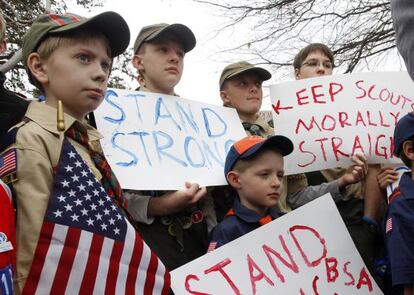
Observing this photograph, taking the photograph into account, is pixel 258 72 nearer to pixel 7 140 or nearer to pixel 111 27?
pixel 111 27

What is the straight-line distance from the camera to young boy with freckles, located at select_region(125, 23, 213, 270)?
1965 millimetres

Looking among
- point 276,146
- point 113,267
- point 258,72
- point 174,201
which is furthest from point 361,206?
point 113,267

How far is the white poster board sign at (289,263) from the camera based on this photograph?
A: 1.83 metres

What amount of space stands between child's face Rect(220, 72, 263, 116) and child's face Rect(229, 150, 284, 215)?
18.9 inches

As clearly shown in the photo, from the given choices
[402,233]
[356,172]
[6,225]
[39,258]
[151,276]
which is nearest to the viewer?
[6,225]

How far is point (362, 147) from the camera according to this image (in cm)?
242

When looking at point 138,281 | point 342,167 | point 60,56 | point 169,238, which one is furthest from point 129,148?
point 342,167

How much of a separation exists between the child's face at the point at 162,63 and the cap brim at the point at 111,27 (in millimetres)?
463

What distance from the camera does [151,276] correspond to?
1.45 m

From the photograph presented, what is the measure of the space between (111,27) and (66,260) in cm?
84

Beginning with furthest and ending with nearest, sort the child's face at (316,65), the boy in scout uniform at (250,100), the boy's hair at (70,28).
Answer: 1. the child's face at (316,65)
2. the boy in scout uniform at (250,100)
3. the boy's hair at (70,28)

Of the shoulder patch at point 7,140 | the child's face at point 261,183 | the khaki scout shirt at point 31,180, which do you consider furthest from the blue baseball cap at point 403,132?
the shoulder patch at point 7,140

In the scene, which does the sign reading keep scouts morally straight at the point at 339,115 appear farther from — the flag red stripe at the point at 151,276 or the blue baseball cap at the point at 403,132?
the flag red stripe at the point at 151,276

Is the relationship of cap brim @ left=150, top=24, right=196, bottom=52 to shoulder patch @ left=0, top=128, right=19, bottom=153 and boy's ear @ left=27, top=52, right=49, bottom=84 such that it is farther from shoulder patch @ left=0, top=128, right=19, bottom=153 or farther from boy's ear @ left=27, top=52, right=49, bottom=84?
shoulder patch @ left=0, top=128, right=19, bottom=153
